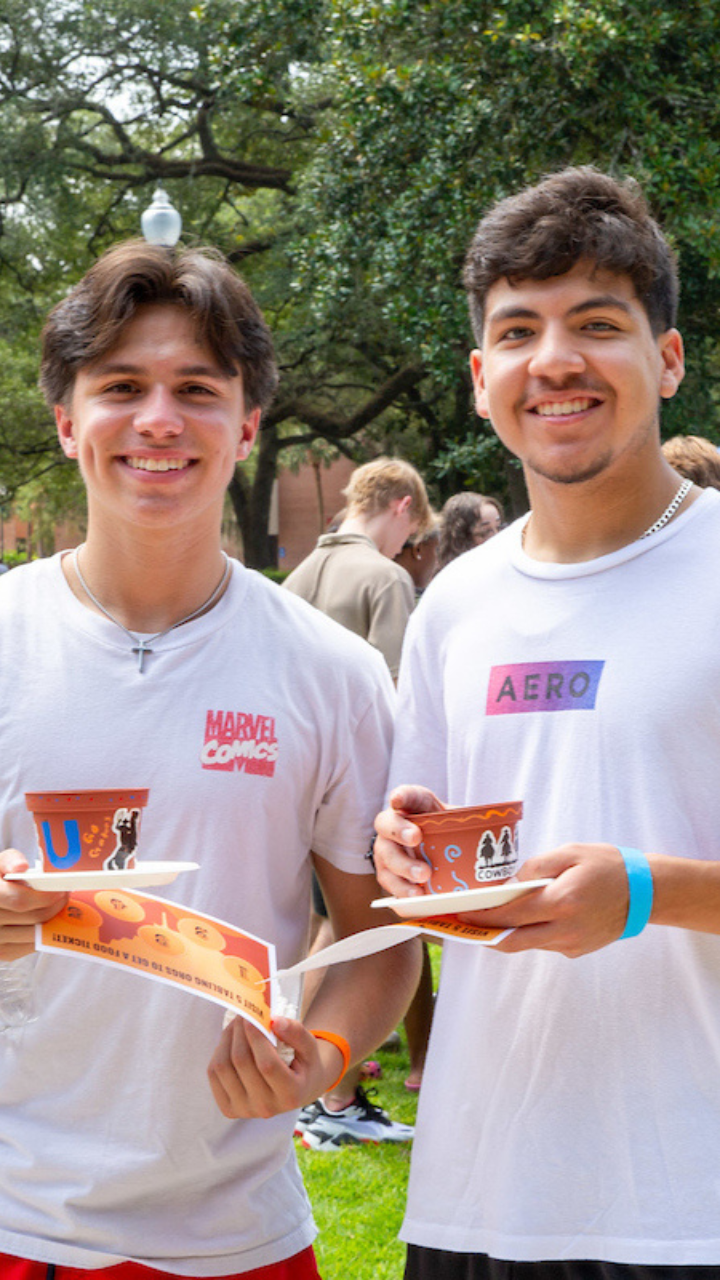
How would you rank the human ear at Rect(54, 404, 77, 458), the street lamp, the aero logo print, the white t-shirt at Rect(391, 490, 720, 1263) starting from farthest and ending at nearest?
the street lamp
the human ear at Rect(54, 404, 77, 458)
the aero logo print
the white t-shirt at Rect(391, 490, 720, 1263)

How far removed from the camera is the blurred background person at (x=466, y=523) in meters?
6.76

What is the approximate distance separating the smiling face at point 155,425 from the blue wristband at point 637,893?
3.23ft

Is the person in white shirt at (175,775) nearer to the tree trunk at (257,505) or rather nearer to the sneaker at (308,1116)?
the sneaker at (308,1116)

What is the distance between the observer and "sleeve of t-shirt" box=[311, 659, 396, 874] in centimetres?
235

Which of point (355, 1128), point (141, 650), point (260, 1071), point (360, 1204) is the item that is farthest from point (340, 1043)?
point (355, 1128)

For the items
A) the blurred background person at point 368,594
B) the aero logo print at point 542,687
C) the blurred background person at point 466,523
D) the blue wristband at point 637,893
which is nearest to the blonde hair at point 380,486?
the blurred background person at point 368,594

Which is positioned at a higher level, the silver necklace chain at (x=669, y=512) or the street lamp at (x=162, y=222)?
the street lamp at (x=162, y=222)

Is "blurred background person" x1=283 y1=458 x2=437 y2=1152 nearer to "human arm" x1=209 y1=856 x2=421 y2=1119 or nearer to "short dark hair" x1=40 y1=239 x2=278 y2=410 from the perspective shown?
"human arm" x1=209 y1=856 x2=421 y2=1119

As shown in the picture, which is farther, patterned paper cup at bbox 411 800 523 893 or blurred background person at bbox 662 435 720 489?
blurred background person at bbox 662 435 720 489

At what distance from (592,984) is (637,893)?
266 mm

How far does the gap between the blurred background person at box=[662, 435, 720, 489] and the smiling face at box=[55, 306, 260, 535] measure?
9.07 feet

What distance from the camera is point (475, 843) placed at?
1922mm

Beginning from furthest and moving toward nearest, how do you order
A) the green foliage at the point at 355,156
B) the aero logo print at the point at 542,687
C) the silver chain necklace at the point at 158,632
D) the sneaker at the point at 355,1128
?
the green foliage at the point at 355,156, the sneaker at the point at 355,1128, the silver chain necklace at the point at 158,632, the aero logo print at the point at 542,687

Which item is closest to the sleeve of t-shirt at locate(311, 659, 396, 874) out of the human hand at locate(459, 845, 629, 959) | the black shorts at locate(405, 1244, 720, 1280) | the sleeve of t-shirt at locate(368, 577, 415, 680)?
the human hand at locate(459, 845, 629, 959)
